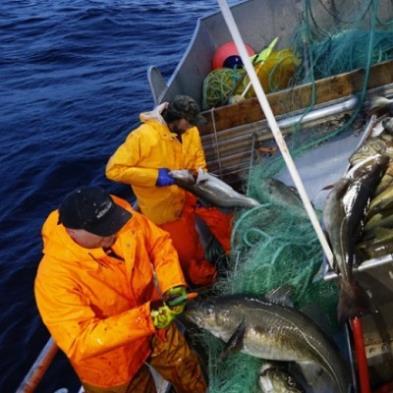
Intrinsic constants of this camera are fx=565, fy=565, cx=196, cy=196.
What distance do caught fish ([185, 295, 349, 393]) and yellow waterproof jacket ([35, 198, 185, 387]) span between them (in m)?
0.43

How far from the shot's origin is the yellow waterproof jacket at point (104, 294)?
3.88m

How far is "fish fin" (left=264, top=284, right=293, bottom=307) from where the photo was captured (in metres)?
4.09

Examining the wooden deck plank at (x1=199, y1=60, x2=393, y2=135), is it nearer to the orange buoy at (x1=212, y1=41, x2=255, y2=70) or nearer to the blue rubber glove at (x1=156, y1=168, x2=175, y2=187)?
the blue rubber glove at (x1=156, y1=168, x2=175, y2=187)

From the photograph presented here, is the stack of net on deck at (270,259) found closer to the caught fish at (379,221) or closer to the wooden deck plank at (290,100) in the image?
the wooden deck plank at (290,100)

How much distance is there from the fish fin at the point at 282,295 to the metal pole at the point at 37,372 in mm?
2108

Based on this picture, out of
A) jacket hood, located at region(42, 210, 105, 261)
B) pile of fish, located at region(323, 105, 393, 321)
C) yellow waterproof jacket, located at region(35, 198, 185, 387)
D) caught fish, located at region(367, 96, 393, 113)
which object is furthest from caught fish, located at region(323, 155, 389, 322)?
caught fish, located at region(367, 96, 393, 113)

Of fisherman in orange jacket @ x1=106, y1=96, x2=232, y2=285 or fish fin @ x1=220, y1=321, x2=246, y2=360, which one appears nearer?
fish fin @ x1=220, y1=321, x2=246, y2=360

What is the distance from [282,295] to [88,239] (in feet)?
4.79

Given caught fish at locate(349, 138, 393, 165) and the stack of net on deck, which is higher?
caught fish at locate(349, 138, 393, 165)

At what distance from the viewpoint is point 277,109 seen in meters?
7.34

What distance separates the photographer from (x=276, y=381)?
3.94 meters

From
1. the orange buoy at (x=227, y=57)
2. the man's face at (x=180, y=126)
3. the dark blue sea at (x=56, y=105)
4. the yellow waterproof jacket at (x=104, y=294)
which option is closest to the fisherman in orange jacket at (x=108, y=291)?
the yellow waterproof jacket at (x=104, y=294)

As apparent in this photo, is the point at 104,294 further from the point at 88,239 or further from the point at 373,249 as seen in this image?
the point at 373,249

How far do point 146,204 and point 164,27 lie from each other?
1496 centimetres
